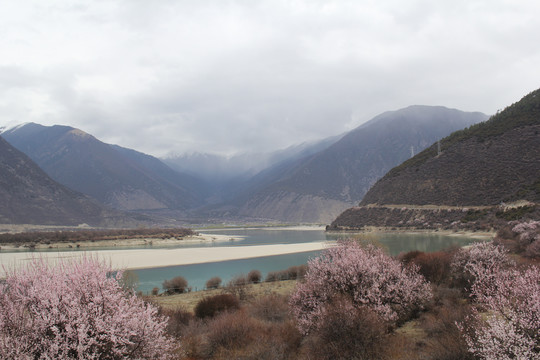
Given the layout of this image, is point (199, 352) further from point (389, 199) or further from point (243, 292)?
point (389, 199)

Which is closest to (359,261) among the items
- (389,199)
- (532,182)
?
(532,182)

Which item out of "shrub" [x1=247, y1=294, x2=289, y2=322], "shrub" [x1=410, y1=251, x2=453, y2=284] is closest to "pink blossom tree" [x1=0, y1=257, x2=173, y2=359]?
"shrub" [x1=247, y1=294, x2=289, y2=322]

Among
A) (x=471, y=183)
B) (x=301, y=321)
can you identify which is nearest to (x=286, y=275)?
(x=301, y=321)

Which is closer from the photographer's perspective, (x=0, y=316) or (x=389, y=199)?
(x=0, y=316)

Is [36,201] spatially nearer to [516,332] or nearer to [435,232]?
[435,232]

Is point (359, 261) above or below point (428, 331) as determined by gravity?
above

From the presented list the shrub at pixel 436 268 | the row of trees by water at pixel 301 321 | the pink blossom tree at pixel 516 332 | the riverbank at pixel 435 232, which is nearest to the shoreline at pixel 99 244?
the riverbank at pixel 435 232
